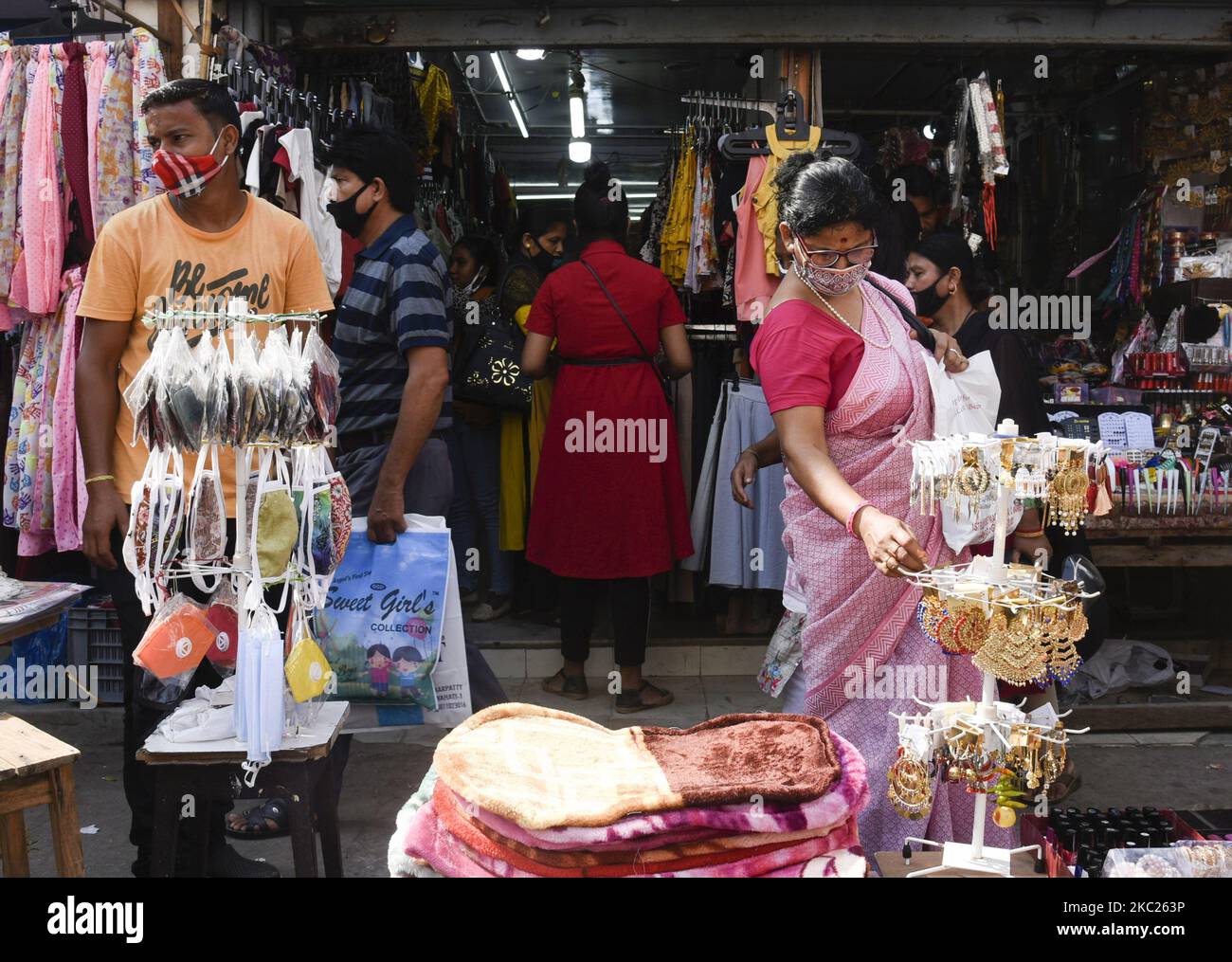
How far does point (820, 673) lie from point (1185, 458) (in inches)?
118

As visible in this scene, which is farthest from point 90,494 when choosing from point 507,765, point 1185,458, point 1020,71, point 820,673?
point 1020,71

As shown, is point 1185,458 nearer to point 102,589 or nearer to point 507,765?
point 507,765

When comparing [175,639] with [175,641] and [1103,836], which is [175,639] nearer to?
[175,641]

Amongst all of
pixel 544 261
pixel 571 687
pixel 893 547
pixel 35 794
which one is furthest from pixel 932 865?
pixel 544 261

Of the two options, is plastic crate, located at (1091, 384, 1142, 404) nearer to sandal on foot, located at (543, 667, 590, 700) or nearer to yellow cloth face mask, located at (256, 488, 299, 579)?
sandal on foot, located at (543, 667, 590, 700)

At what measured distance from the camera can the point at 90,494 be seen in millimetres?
2883

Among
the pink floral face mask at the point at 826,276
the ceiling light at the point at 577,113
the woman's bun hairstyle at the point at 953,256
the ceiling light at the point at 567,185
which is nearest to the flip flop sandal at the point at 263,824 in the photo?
the pink floral face mask at the point at 826,276

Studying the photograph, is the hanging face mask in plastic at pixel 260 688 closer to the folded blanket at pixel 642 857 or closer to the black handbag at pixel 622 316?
the folded blanket at pixel 642 857

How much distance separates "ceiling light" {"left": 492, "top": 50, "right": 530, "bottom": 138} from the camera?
660 cm

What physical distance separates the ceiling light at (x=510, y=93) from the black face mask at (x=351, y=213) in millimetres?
2625

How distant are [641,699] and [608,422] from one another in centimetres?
116

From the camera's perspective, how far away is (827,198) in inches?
96.7

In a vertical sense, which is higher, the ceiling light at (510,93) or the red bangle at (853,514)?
the ceiling light at (510,93)

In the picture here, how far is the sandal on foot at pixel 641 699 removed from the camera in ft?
16.2
